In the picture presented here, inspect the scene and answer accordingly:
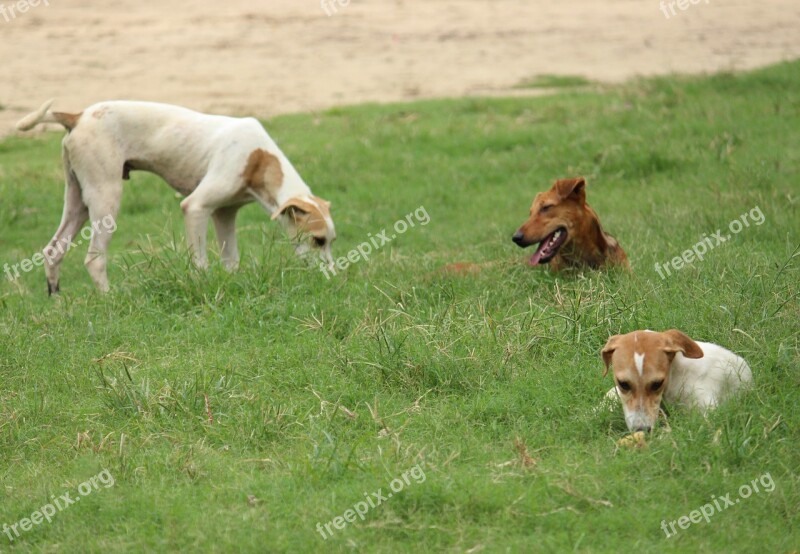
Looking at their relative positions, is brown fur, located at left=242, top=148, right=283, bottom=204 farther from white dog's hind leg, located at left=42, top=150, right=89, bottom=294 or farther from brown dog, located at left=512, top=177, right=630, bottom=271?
brown dog, located at left=512, top=177, right=630, bottom=271

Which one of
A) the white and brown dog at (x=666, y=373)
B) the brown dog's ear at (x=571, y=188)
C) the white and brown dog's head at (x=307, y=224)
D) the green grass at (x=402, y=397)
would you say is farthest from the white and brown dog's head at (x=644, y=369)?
the white and brown dog's head at (x=307, y=224)

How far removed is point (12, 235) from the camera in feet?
33.9

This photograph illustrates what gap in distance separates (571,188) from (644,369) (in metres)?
2.66

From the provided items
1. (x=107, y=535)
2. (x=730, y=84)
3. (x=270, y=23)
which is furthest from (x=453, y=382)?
(x=270, y=23)

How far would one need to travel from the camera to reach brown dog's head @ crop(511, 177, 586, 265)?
7656 millimetres

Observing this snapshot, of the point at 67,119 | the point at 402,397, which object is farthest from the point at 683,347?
the point at 67,119

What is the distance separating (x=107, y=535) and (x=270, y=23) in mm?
15416

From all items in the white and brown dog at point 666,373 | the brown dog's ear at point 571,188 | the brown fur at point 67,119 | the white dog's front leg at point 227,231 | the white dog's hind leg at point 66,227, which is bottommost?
the white dog's front leg at point 227,231

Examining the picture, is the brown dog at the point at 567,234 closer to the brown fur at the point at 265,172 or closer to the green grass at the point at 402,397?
the green grass at the point at 402,397

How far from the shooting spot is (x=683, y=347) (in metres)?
5.34

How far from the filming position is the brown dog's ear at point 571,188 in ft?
25.2

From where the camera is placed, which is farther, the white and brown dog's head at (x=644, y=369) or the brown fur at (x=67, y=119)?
the brown fur at (x=67, y=119)

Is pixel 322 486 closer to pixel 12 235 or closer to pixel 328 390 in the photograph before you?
pixel 328 390

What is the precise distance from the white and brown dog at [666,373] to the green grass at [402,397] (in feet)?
0.38
